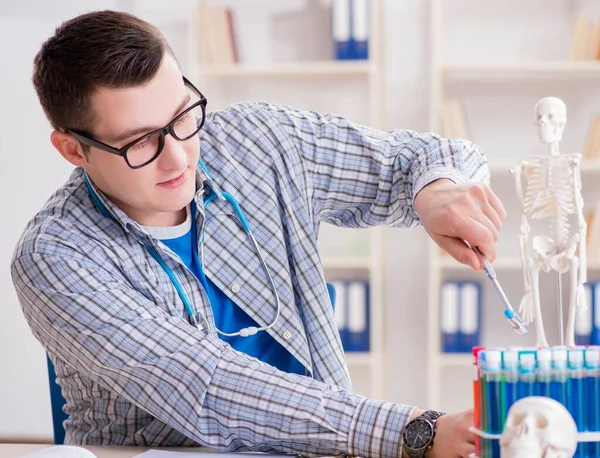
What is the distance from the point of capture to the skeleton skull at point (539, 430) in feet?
2.89

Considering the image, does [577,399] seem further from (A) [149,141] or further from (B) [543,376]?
(A) [149,141]

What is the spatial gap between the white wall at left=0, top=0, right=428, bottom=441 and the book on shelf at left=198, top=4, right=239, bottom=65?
1.03ft

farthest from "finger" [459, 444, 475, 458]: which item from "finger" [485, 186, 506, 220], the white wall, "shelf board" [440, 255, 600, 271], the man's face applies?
the white wall

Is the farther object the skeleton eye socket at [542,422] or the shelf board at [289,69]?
the shelf board at [289,69]

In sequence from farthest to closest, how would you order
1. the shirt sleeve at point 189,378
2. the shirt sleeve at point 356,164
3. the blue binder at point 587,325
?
the blue binder at point 587,325, the shirt sleeve at point 356,164, the shirt sleeve at point 189,378

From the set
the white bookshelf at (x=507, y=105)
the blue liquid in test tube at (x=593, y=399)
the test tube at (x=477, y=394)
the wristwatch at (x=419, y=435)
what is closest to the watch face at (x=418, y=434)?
the wristwatch at (x=419, y=435)

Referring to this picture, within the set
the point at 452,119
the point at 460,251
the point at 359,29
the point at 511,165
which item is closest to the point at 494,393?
the point at 460,251

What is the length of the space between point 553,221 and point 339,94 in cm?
280

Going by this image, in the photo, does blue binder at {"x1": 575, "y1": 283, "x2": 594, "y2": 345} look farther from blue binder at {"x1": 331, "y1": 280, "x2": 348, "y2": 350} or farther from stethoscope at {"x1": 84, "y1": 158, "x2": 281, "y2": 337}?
stethoscope at {"x1": 84, "y1": 158, "x2": 281, "y2": 337}

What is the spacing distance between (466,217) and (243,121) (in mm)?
639

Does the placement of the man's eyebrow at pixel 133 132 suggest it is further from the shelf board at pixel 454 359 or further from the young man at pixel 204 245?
the shelf board at pixel 454 359

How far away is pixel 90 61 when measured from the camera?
4.56 feet

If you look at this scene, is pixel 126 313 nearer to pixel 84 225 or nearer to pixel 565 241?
pixel 84 225

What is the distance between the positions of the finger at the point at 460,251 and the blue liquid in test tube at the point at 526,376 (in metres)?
0.29
